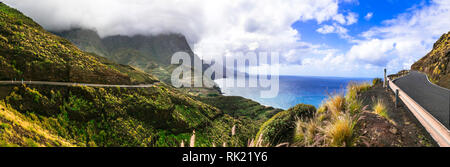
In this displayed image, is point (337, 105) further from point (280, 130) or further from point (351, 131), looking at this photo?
point (351, 131)

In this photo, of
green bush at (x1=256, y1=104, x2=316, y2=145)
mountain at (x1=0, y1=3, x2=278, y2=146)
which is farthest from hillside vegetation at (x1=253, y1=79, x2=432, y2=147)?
mountain at (x1=0, y1=3, x2=278, y2=146)

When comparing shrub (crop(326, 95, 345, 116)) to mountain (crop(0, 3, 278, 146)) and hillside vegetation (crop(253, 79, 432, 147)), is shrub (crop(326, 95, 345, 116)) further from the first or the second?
mountain (crop(0, 3, 278, 146))

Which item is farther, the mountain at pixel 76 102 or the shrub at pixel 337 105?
the mountain at pixel 76 102

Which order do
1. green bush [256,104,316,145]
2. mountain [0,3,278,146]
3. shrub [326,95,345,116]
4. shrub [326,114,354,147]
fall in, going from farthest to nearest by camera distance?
mountain [0,3,278,146]
shrub [326,95,345,116]
green bush [256,104,316,145]
shrub [326,114,354,147]

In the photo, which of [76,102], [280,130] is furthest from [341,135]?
[76,102]

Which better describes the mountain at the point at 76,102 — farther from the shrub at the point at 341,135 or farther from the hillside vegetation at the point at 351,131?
the shrub at the point at 341,135

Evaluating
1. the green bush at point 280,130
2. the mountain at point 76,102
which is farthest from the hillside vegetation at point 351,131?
the mountain at point 76,102

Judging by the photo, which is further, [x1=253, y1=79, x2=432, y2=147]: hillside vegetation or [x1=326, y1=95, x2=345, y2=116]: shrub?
[x1=326, y1=95, x2=345, y2=116]: shrub

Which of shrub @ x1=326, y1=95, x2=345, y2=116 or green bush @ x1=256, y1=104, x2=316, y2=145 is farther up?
shrub @ x1=326, y1=95, x2=345, y2=116

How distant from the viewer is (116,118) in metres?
32.3

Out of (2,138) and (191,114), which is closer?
(2,138)

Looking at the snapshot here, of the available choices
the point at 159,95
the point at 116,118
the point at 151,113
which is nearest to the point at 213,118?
the point at 159,95
